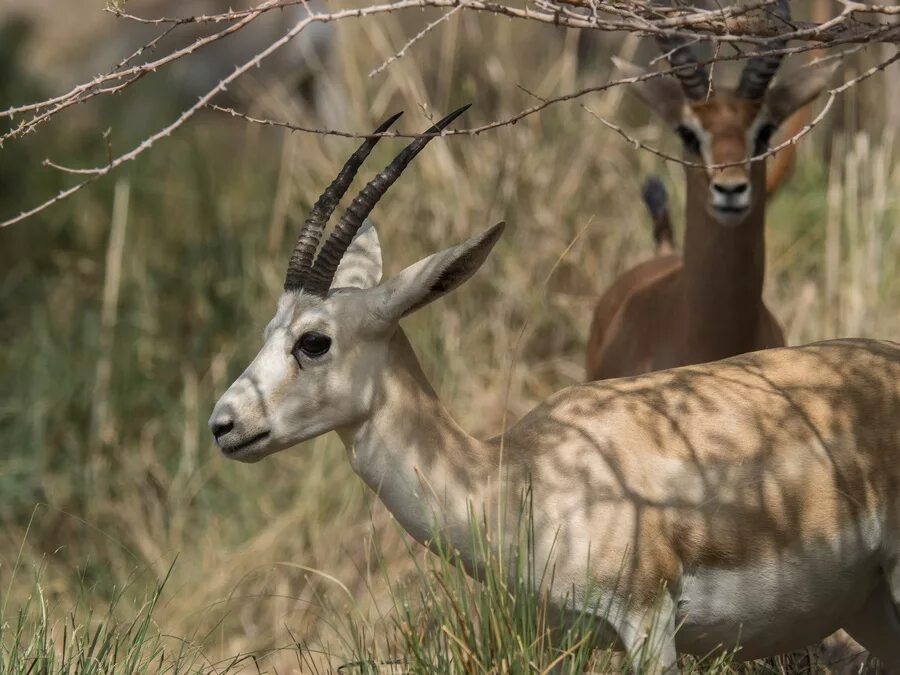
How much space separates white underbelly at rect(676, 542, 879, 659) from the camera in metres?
3.37

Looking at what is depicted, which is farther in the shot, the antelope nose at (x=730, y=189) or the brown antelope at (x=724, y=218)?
the brown antelope at (x=724, y=218)

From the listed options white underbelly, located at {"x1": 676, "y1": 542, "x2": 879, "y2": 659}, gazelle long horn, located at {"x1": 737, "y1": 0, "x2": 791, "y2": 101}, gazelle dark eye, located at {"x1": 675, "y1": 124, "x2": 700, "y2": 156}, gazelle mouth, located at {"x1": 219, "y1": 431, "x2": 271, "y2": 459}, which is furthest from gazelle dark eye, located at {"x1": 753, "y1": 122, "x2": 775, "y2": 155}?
gazelle mouth, located at {"x1": 219, "y1": 431, "x2": 271, "y2": 459}

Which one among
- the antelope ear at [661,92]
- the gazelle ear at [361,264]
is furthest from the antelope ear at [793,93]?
the gazelle ear at [361,264]

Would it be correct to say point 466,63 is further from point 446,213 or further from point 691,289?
point 691,289

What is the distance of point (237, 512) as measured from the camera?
6.90 metres

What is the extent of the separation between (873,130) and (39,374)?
4636 millimetres

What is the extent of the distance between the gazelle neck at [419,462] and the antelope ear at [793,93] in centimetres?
234

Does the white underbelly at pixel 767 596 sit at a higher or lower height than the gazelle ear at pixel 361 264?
lower

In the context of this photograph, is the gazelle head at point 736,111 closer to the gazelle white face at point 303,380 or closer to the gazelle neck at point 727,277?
the gazelle neck at point 727,277

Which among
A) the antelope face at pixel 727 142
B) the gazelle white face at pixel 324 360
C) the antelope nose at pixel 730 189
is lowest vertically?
the gazelle white face at pixel 324 360

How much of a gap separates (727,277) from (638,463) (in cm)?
196

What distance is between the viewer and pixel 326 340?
11.5ft

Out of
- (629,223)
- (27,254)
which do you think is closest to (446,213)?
(629,223)

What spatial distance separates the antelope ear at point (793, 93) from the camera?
536 centimetres
